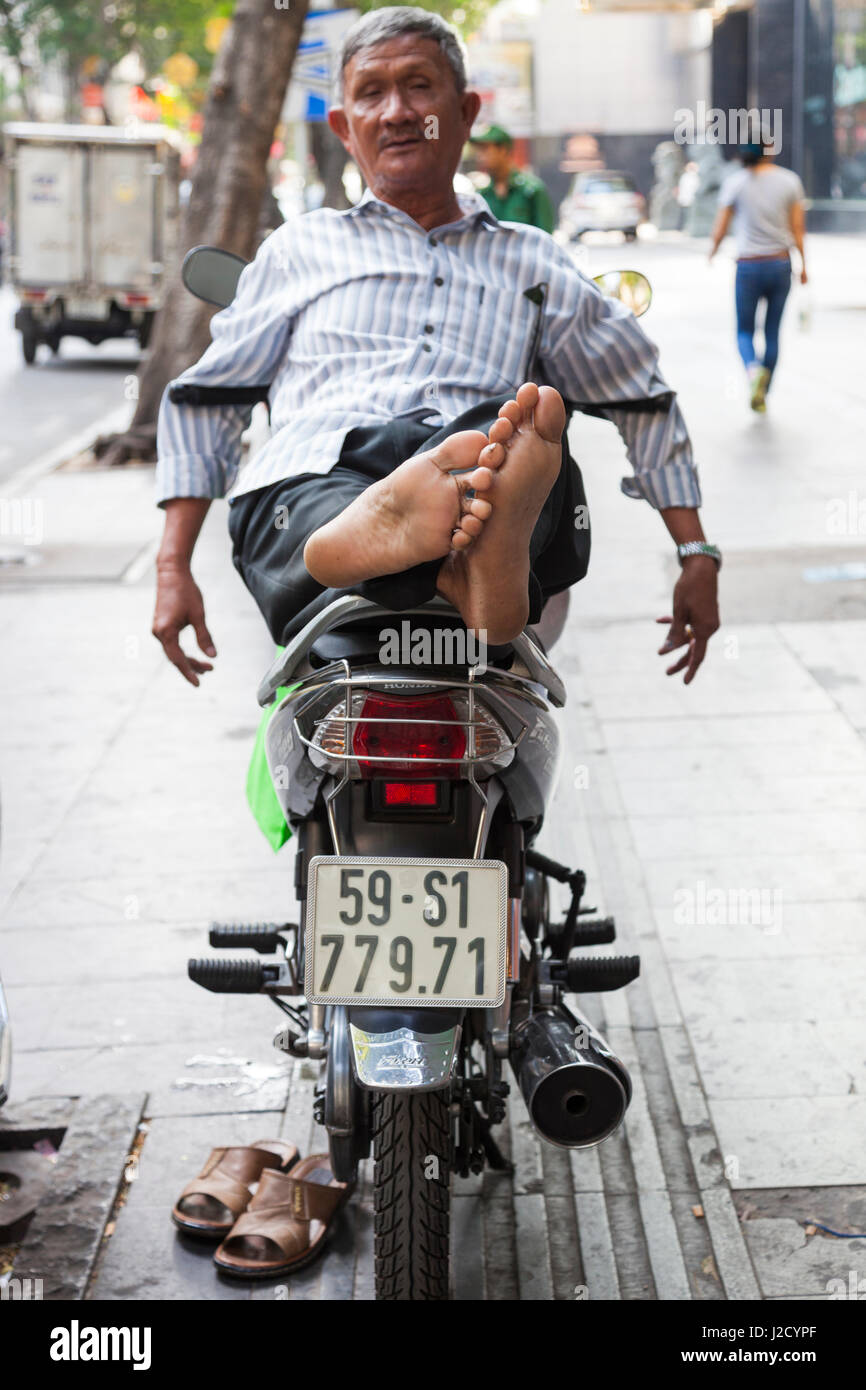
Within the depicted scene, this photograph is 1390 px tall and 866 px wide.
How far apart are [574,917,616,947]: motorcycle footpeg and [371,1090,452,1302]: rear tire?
790 millimetres

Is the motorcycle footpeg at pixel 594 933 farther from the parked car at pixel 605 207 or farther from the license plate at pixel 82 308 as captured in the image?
the parked car at pixel 605 207

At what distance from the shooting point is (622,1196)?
314 cm

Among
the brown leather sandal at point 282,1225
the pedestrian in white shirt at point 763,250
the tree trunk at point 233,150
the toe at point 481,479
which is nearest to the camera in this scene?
the toe at point 481,479

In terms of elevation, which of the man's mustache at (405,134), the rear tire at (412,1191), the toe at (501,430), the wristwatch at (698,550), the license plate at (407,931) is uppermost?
the man's mustache at (405,134)

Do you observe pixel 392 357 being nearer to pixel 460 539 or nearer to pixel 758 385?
pixel 460 539

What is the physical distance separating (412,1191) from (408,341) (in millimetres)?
1464

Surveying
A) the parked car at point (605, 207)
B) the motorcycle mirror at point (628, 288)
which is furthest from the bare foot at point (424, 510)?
the parked car at point (605, 207)

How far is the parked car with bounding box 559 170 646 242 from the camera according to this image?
44.4 meters

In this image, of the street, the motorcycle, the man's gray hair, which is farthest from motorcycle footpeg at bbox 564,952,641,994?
the street

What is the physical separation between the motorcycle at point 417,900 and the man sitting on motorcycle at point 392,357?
19 centimetres

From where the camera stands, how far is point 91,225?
22.5 m

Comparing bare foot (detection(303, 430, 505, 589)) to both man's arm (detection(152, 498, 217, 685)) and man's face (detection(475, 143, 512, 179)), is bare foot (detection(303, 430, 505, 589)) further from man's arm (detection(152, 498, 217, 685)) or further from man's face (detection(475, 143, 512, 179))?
man's face (detection(475, 143, 512, 179))

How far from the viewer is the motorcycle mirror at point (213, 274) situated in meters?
3.30
